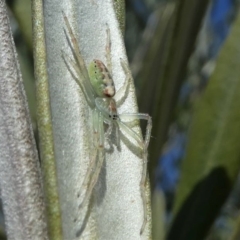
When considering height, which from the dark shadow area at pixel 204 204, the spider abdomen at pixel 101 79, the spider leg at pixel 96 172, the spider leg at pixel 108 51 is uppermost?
the spider leg at pixel 108 51

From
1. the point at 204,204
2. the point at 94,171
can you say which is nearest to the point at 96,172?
the point at 94,171

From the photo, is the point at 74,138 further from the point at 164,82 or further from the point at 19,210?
the point at 164,82

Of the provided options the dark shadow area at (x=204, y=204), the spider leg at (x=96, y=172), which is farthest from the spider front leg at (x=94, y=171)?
the dark shadow area at (x=204, y=204)

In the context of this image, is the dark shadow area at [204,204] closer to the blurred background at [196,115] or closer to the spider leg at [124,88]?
the blurred background at [196,115]

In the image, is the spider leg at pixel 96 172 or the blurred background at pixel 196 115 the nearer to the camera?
the spider leg at pixel 96 172

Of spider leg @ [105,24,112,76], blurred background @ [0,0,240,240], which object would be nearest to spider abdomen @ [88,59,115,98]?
spider leg @ [105,24,112,76]

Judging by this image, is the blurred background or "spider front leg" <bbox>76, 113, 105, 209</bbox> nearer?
"spider front leg" <bbox>76, 113, 105, 209</bbox>

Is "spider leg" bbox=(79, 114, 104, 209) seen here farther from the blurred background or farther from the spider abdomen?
the blurred background

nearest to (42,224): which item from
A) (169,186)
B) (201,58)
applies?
(201,58)
